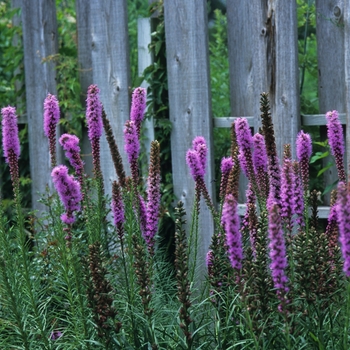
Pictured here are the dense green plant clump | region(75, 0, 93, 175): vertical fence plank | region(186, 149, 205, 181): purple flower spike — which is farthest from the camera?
region(75, 0, 93, 175): vertical fence plank

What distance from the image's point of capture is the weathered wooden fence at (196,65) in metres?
4.39

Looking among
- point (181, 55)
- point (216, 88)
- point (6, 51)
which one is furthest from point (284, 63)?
point (6, 51)

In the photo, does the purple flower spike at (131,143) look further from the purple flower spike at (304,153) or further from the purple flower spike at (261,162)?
the purple flower spike at (304,153)

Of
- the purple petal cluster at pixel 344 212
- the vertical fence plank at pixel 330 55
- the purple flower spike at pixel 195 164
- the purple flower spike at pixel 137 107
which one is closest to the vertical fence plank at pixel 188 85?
the vertical fence plank at pixel 330 55

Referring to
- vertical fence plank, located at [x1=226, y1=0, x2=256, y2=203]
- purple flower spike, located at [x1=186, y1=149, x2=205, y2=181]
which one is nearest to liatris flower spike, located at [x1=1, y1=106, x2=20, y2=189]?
purple flower spike, located at [x1=186, y1=149, x2=205, y2=181]

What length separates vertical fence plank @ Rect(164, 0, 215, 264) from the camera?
4.81 metres

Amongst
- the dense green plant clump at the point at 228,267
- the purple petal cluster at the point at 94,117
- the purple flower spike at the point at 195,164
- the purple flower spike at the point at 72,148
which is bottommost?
the dense green plant clump at the point at 228,267

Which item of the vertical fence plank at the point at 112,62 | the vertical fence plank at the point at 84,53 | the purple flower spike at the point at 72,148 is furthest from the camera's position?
the vertical fence plank at the point at 84,53

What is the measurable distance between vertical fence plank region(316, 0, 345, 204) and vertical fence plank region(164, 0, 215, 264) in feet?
2.43

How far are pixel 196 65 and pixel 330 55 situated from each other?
0.87 m

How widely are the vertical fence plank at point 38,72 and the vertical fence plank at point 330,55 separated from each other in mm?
2138

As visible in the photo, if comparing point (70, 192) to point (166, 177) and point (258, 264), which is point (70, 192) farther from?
point (166, 177)

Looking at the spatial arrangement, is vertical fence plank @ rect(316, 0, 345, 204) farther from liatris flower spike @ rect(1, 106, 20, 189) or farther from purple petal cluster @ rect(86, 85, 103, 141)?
liatris flower spike @ rect(1, 106, 20, 189)

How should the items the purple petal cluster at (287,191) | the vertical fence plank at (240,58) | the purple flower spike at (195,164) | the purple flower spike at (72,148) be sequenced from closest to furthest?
1. the purple petal cluster at (287,191)
2. the purple flower spike at (195,164)
3. the purple flower spike at (72,148)
4. the vertical fence plank at (240,58)
